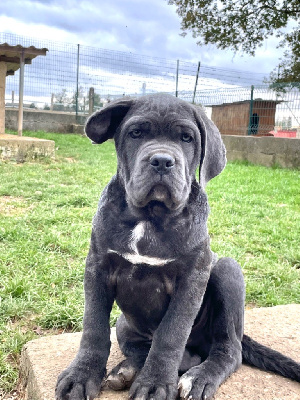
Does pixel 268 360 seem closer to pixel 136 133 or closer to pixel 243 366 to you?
pixel 243 366

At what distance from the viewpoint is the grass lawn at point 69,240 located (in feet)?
13.2

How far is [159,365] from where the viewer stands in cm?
220

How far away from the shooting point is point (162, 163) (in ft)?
6.61

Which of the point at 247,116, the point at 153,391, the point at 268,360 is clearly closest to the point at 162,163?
the point at 153,391

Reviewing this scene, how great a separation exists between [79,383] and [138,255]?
70cm

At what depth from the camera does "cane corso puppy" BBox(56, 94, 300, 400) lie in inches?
84.4

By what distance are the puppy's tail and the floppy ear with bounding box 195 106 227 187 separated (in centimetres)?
116

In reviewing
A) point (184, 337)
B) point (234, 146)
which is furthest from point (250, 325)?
point (234, 146)

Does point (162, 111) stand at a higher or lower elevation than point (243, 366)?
higher

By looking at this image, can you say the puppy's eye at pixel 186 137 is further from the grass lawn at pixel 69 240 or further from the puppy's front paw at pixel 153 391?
the grass lawn at pixel 69 240

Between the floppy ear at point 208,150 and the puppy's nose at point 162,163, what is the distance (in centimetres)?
32

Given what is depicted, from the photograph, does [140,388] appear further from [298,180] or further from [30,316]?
[298,180]

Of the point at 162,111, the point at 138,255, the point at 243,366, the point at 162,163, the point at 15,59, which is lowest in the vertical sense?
the point at 243,366

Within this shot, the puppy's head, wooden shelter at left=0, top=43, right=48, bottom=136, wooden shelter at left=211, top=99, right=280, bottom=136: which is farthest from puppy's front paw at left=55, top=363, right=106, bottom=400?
wooden shelter at left=211, top=99, right=280, bottom=136
